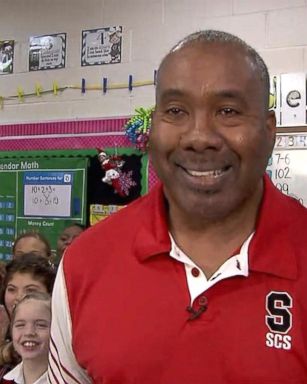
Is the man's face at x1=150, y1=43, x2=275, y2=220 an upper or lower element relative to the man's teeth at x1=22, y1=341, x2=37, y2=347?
upper

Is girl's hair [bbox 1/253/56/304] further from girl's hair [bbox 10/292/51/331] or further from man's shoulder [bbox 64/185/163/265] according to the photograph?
man's shoulder [bbox 64/185/163/265]

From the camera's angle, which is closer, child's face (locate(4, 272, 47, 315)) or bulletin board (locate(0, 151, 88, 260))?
child's face (locate(4, 272, 47, 315))

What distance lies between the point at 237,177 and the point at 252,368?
262mm

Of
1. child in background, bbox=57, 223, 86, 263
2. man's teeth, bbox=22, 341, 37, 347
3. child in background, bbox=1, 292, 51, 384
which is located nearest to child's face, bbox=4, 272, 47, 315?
child in background, bbox=1, 292, 51, 384

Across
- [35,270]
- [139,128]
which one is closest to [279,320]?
[35,270]

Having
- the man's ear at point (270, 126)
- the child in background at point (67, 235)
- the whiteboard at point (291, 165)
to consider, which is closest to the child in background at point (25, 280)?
the child in background at point (67, 235)

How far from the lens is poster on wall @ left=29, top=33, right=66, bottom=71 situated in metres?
3.51

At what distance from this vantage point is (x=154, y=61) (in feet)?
10.6

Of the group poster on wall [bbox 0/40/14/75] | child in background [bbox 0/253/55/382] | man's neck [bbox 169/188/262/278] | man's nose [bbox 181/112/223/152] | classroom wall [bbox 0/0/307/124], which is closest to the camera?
man's nose [bbox 181/112/223/152]

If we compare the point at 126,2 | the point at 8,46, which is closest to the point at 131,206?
the point at 126,2

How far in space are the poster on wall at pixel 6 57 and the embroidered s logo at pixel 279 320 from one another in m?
3.16

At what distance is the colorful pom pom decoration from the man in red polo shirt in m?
2.27

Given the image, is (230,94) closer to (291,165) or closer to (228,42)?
(228,42)

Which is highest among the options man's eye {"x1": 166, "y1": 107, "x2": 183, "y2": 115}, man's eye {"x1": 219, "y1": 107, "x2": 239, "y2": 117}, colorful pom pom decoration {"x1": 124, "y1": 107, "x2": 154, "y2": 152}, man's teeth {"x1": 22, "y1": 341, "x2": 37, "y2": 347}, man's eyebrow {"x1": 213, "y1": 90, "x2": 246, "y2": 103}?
colorful pom pom decoration {"x1": 124, "y1": 107, "x2": 154, "y2": 152}
